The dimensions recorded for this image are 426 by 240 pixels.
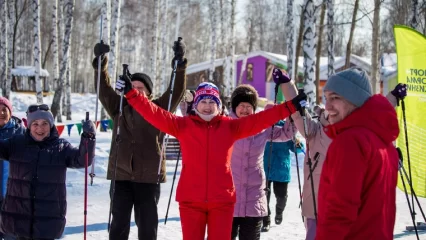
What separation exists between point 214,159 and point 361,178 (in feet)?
5.71

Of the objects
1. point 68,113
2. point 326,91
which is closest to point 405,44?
point 326,91

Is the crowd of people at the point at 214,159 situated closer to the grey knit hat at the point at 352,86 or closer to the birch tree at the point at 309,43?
the grey knit hat at the point at 352,86

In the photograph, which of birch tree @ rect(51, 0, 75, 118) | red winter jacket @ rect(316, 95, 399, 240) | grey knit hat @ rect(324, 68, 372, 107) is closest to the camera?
red winter jacket @ rect(316, 95, 399, 240)

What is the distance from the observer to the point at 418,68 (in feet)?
23.2

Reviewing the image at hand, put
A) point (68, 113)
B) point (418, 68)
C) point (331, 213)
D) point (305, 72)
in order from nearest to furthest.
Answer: point (331, 213) → point (418, 68) → point (305, 72) → point (68, 113)

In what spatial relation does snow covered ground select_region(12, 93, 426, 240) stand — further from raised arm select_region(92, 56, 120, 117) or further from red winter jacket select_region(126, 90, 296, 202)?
red winter jacket select_region(126, 90, 296, 202)

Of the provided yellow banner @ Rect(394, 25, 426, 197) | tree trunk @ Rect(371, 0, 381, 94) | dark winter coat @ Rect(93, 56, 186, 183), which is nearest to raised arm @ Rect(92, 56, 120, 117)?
dark winter coat @ Rect(93, 56, 186, 183)

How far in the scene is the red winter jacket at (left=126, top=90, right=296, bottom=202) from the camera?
3.96 meters

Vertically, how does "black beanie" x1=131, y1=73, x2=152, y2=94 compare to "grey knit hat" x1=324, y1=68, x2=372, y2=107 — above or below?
above

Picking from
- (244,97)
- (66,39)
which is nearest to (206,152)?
(244,97)

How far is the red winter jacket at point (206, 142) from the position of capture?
13.0ft

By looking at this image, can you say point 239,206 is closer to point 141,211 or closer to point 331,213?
point 141,211

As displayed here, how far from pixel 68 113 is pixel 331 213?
73.2 feet

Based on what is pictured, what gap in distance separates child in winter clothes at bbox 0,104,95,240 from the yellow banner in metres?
4.64
